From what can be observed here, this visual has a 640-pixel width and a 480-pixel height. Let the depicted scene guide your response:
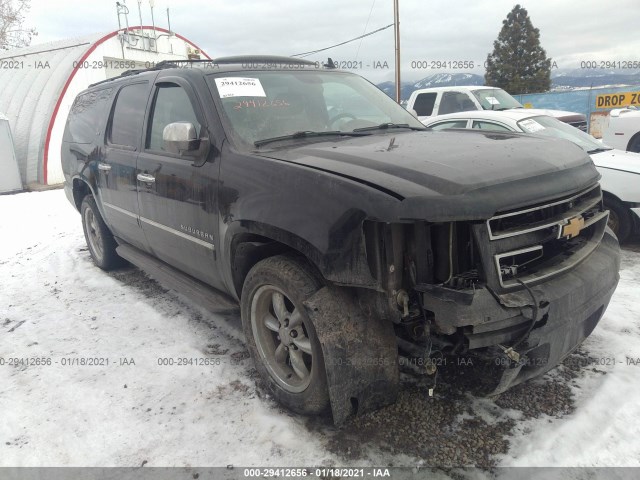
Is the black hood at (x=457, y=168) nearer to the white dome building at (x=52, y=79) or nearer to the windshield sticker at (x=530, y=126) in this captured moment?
the windshield sticker at (x=530, y=126)

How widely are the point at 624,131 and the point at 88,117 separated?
9935 mm

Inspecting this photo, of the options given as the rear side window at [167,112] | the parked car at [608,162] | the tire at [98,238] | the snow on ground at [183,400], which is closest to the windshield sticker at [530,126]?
the parked car at [608,162]

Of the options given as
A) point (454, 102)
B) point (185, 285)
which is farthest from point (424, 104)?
point (185, 285)

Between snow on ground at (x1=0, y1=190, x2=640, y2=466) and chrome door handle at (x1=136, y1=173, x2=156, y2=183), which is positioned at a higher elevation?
chrome door handle at (x1=136, y1=173, x2=156, y2=183)

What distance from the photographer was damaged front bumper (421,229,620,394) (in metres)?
2.07

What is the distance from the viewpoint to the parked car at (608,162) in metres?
5.29

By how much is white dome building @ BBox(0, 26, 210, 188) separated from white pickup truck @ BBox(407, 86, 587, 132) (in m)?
10.4

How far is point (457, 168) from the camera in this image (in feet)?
7.50

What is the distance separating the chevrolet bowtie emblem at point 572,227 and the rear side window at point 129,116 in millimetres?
3335

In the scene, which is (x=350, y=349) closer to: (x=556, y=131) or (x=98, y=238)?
(x=98, y=238)

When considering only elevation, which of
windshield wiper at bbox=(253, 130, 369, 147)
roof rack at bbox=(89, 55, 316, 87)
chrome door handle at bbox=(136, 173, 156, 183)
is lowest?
chrome door handle at bbox=(136, 173, 156, 183)

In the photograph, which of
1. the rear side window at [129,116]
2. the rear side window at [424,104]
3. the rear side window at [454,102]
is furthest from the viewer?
the rear side window at [424,104]

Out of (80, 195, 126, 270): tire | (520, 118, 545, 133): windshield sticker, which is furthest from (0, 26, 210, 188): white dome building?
(520, 118, 545, 133): windshield sticker

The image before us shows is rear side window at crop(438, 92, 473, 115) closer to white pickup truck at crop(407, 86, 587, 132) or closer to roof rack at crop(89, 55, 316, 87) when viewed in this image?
white pickup truck at crop(407, 86, 587, 132)
